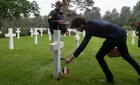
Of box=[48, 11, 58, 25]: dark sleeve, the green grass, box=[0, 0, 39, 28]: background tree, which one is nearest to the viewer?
the green grass

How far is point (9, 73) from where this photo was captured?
7.43 metres

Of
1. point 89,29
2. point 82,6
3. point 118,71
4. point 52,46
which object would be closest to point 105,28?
point 89,29

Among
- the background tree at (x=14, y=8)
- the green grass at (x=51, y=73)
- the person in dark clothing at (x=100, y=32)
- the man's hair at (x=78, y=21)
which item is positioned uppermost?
the background tree at (x=14, y=8)

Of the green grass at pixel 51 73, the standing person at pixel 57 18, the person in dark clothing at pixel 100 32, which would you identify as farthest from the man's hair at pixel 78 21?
the standing person at pixel 57 18

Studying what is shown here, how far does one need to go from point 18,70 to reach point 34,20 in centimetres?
6249

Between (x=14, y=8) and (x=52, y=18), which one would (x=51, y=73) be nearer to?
(x=52, y=18)

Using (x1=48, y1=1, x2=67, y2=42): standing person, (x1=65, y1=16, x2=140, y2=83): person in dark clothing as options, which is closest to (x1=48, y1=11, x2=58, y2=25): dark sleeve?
(x1=48, y1=1, x2=67, y2=42): standing person

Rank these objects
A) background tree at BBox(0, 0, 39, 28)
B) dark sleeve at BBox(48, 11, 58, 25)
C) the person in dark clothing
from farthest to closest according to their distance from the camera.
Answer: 1. background tree at BBox(0, 0, 39, 28)
2. dark sleeve at BBox(48, 11, 58, 25)
3. the person in dark clothing

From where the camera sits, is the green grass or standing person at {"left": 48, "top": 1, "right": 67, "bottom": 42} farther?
standing person at {"left": 48, "top": 1, "right": 67, "bottom": 42}

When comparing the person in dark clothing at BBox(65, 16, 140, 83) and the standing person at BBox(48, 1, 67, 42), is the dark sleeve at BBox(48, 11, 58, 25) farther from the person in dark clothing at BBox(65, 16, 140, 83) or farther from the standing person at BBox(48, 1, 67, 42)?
the person in dark clothing at BBox(65, 16, 140, 83)

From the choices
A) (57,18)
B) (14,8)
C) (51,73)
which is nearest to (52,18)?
(57,18)

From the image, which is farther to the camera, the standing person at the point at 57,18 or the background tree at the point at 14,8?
the background tree at the point at 14,8

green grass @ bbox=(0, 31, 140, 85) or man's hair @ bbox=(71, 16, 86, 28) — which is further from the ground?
man's hair @ bbox=(71, 16, 86, 28)

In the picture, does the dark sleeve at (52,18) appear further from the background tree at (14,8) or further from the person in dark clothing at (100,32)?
the background tree at (14,8)
